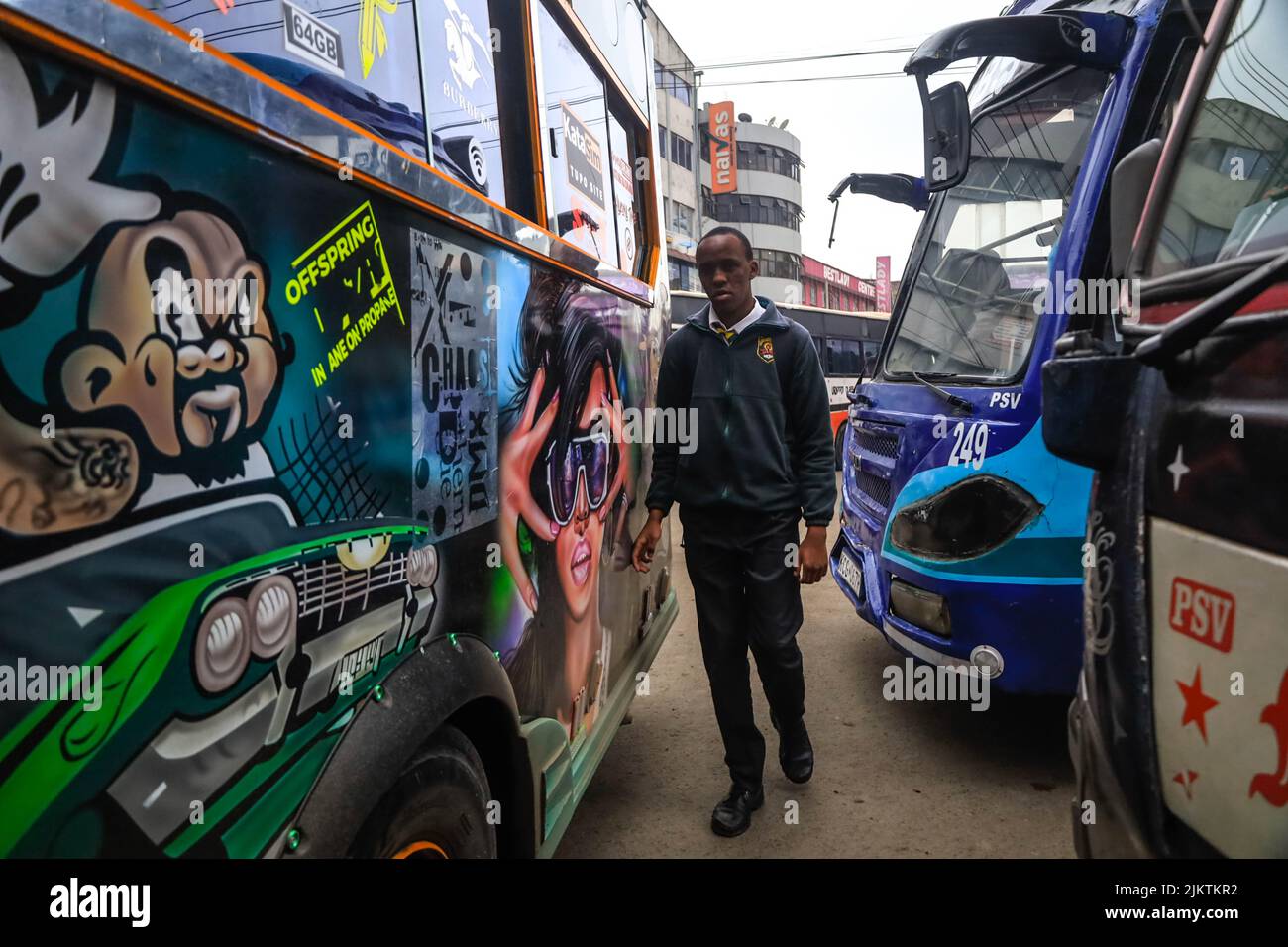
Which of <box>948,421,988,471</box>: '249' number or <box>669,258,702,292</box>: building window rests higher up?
<box>669,258,702,292</box>: building window

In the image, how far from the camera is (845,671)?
464 cm

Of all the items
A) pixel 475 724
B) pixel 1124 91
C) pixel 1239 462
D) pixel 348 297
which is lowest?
pixel 475 724

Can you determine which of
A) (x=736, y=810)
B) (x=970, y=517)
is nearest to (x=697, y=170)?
(x=970, y=517)

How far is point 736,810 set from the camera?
2.94 meters

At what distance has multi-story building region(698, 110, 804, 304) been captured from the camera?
3947 cm

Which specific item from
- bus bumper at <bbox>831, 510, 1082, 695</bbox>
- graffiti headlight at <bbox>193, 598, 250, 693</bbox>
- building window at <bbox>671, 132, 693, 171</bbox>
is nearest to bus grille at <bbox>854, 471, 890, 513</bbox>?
bus bumper at <bbox>831, 510, 1082, 695</bbox>

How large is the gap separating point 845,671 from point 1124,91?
305 centimetres

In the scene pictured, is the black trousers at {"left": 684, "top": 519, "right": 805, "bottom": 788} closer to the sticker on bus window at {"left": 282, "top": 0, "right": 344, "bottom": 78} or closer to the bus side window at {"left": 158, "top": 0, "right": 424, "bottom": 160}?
the bus side window at {"left": 158, "top": 0, "right": 424, "bottom": 160}

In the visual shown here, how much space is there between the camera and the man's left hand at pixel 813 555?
2828 mm

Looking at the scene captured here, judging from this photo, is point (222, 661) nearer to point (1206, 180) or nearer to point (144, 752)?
point (144, 752)

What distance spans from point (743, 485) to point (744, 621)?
529mm

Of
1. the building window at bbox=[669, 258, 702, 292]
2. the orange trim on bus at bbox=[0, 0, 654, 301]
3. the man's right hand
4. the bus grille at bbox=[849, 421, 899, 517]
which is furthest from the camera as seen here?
the building window at bbox=[669, 258, 702, 292]

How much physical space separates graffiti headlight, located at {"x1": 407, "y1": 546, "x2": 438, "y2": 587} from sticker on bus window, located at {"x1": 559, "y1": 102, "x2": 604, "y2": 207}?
Answer: 4.54ft

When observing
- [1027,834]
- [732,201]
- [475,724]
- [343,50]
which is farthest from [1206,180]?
[732,201]
